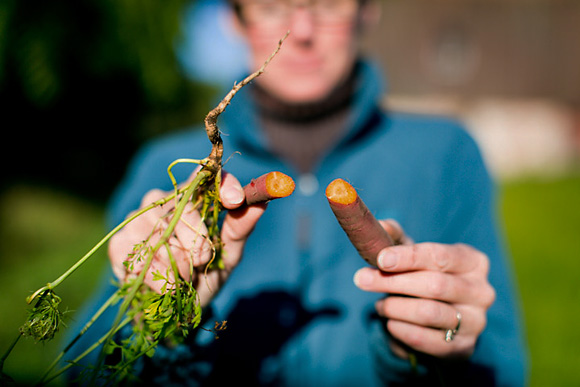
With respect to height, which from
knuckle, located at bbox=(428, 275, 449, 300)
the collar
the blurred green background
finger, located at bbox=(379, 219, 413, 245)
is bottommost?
knuckle, located at bbox=(428, 275, 449, 300)

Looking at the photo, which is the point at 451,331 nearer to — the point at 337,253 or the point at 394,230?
the point at 394,230

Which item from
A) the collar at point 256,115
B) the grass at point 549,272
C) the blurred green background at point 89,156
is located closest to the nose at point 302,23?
the collar at point 256,115

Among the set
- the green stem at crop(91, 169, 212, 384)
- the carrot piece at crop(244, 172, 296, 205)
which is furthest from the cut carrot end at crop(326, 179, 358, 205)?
the green stem at crop(91, 169, 212, 384)

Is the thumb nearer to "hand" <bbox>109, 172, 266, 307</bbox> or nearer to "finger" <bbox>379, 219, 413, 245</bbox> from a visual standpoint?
"hand" <bbox>109, 172, 266, 307</bbox>

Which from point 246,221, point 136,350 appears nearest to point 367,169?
point 246,221

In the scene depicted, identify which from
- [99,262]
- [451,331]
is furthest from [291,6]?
[99,262]

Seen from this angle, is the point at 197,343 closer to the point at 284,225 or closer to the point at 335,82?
the point at 284,225
